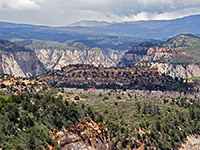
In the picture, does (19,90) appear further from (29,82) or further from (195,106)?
(195,106)

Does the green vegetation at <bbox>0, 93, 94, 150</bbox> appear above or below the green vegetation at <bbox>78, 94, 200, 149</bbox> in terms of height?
above

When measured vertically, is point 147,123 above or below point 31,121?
below

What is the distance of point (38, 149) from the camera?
6194cm

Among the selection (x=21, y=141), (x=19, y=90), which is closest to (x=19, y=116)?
(x=21, y=141)

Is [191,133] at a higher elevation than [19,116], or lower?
lower

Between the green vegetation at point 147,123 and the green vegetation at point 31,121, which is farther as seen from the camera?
the green vegetation at point 147,123

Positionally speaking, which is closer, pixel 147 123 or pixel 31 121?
pixel 31 121

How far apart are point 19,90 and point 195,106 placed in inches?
3113

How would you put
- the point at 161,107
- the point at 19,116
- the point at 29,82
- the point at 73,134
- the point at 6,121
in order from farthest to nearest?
the point at 29,82
the point at 161,107
the point at 73,134
the point at 19,116
the point at 6,121

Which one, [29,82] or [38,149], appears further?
[29,82]

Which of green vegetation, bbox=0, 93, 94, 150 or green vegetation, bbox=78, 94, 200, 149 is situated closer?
green vegetation, bbox=0, 93, 94, 150

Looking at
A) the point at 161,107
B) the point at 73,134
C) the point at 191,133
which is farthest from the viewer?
the point at 161,107

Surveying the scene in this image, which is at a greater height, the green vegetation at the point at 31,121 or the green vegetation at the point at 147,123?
the green vegetation at the point at 31,121

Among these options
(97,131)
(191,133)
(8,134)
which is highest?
(8,134)
